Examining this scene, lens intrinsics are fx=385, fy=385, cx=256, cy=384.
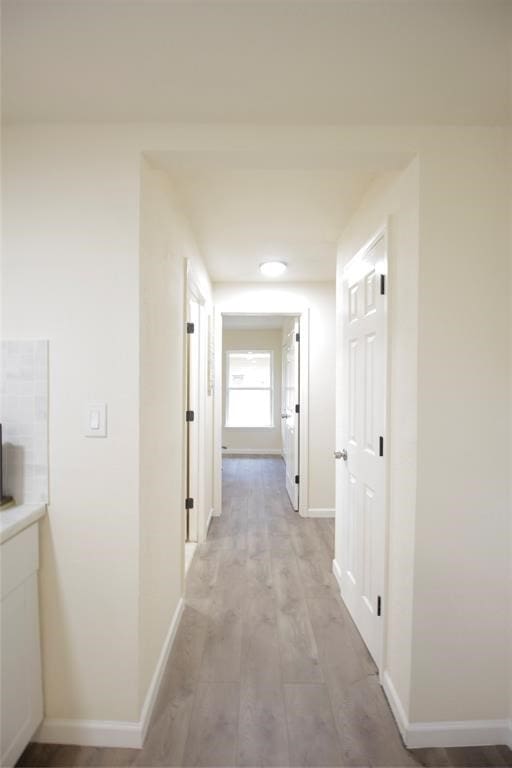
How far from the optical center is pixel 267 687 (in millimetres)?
1725

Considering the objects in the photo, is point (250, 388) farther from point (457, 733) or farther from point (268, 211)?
point (457, 733)

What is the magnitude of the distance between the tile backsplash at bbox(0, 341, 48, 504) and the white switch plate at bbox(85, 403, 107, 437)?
0.54 ft

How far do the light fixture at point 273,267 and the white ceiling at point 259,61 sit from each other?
5.82ft

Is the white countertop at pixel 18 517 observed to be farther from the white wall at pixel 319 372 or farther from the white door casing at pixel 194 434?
the white wall at pixel 319 372

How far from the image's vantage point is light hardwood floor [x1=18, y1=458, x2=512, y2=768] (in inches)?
55.7

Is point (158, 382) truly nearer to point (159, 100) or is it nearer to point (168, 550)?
point (168, 550)

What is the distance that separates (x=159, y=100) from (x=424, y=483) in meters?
1.68

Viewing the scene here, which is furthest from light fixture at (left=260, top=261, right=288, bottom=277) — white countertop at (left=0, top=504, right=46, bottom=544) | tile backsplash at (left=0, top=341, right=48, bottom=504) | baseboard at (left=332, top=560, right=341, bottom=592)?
white countertop at (left=0, top=504, right=46, bottom=544)

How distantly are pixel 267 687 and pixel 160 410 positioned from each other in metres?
1.33

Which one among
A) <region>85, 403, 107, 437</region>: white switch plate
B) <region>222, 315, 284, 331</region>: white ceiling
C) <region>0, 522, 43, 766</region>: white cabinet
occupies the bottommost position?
<region>0, 522, 43, 766</region>: white cabinet

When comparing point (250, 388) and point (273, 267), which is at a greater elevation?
point (273, 267)

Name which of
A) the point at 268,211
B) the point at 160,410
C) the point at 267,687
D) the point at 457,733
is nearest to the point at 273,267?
the point at 268,211

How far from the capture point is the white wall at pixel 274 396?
7.31 meters

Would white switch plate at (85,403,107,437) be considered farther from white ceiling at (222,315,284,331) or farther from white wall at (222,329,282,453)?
white wall at (222,329,282,453)
